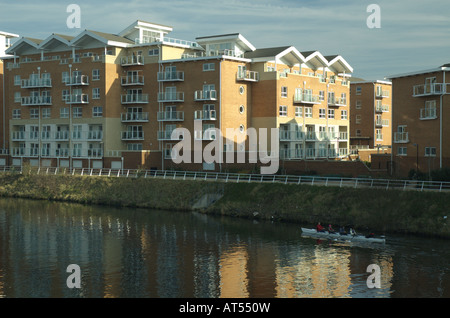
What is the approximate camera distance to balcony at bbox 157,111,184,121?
225 ft

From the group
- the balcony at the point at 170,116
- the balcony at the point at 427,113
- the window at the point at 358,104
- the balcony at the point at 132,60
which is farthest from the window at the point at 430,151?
the window at the point at 358,104

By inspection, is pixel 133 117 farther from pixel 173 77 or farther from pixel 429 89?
pixel 429 89

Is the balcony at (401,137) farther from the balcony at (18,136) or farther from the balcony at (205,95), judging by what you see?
the balcony at (18,136)

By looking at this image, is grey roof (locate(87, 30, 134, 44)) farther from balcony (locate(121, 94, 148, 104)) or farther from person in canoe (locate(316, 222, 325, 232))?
person in canoe (locate(316, 222, 325, 232))

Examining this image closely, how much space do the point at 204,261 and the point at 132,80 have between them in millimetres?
40514

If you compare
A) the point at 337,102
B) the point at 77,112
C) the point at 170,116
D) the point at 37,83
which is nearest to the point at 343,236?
the point at 170,116

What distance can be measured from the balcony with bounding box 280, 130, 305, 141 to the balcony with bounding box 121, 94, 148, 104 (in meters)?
16.7

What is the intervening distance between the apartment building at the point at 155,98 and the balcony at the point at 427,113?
18.9 meters

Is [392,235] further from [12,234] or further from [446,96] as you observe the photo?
[12,234]

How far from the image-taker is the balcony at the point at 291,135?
70.3 metres

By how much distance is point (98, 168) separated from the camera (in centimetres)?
7019

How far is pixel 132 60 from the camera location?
71375mm

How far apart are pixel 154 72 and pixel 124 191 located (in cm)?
1678
